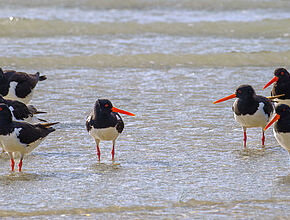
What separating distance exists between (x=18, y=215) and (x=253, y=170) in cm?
283

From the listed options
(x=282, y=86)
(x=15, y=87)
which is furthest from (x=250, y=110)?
(x=15, y=87)

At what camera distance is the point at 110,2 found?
2414 cm

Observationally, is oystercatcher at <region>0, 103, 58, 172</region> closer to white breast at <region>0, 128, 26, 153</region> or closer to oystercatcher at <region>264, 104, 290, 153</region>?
white breast at <region>0, 128, 26, 153</region>

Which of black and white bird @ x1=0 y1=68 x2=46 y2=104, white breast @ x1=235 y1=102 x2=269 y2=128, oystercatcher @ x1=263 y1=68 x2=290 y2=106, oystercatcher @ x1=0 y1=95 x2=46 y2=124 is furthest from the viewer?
black and white bird @ x1=0 y1=68 x2=46 y2=104

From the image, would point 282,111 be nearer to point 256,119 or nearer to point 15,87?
point 256,119

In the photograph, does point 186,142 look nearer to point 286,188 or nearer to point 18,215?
point 286,188

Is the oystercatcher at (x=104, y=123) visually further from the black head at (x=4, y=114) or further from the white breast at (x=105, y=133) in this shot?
the black head at (x=4, y=114)

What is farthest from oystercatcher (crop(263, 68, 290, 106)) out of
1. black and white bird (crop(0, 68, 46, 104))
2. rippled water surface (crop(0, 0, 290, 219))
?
black and white bird (crop(0, 68, 46, 104))

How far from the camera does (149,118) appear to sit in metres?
8.78

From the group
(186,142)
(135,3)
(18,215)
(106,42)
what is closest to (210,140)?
(186,142)

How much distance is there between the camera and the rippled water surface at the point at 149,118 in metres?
5.48

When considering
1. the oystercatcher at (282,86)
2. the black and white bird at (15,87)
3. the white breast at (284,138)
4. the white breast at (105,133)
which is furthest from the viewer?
the black and white bird at (15,87)

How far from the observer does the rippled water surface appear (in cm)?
548

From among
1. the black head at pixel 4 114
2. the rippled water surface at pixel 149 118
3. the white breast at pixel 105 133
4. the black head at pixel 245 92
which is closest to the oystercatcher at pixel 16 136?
the black head at pixel 4 114
